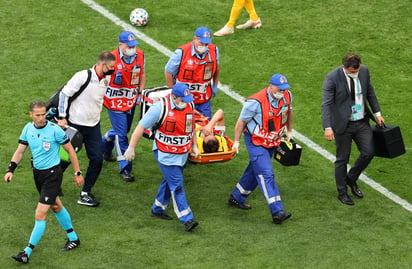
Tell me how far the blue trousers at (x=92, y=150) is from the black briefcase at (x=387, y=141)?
377cm

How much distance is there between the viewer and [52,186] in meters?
10.7

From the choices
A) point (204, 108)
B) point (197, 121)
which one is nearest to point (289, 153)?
point (197, 121)

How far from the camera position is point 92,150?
1228 centimetres

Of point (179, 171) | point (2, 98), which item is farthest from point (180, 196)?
point (2, 98)

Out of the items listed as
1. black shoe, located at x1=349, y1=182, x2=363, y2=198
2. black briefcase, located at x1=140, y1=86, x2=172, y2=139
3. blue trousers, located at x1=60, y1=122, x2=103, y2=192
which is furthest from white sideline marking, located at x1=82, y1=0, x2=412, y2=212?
blue trousers, located at x1=60, y1=122, x2=103, y2=192

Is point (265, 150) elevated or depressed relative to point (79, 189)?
elevated

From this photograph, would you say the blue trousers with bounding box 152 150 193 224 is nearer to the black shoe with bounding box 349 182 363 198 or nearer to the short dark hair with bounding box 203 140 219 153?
the short dark hair with bounding box 203 140 219 153

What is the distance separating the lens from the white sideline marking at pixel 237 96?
13.0m

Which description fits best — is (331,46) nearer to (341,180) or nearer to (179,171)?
(341,180)

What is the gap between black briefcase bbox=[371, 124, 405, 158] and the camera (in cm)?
1256

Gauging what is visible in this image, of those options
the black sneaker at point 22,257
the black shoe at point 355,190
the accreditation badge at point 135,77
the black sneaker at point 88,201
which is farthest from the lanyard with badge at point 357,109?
the black sneaker at point 22,257

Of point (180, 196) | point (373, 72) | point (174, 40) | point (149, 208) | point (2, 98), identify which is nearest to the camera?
point (180, 196)

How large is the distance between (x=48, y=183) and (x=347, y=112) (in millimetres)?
4180

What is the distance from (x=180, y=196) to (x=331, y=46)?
6868 millimetres
